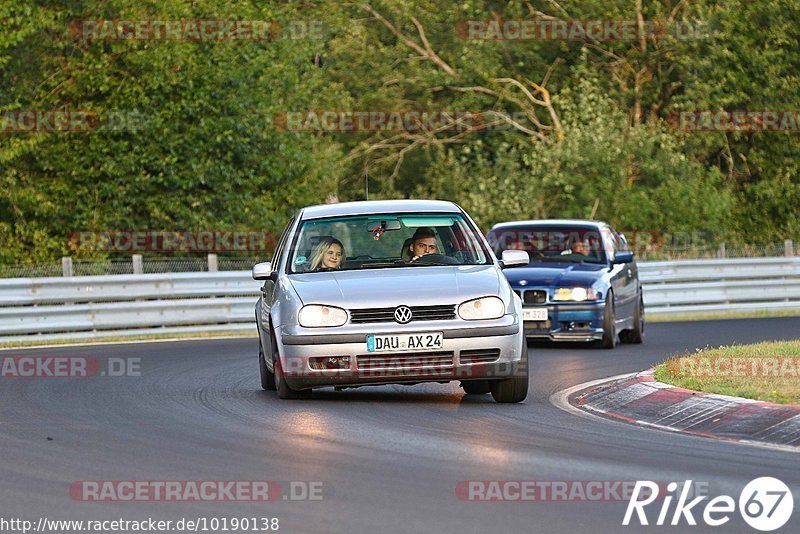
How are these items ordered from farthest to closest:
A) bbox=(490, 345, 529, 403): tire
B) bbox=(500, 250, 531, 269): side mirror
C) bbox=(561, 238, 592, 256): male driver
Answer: bbox=(561, 238, 592, 256): male driver → bbox=(500, 250, 531, 269): side mirror → bbox=(490, 345, 529, 403): tire

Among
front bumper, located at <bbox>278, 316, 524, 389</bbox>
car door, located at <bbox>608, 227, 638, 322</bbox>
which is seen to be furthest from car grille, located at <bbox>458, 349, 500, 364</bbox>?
car door, located at <bbox>608, 227, 638, 322</bbox>

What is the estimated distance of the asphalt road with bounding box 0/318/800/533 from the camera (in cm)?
784

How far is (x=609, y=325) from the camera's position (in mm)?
20609

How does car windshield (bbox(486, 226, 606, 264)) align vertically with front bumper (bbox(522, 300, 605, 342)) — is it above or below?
above

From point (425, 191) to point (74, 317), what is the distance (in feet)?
89.9

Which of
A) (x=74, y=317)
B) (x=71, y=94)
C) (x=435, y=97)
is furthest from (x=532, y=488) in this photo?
(x=435, y=97)

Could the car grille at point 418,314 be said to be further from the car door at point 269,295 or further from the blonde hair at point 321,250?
the blonde hair at point 321,250

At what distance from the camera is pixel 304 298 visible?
12.9m

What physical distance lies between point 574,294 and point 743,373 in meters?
6.64

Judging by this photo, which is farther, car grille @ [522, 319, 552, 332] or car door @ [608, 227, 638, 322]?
car door @ [608, 227, 638, 322]

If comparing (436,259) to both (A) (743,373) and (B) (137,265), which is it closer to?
(A) (743,373)

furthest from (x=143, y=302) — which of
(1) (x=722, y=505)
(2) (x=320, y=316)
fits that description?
(1) (x=722, y=505)

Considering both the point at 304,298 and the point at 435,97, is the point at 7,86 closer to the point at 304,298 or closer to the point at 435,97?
the point at 435,97

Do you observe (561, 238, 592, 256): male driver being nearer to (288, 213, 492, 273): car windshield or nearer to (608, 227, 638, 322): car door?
(608, 227, 638, 322): car door
